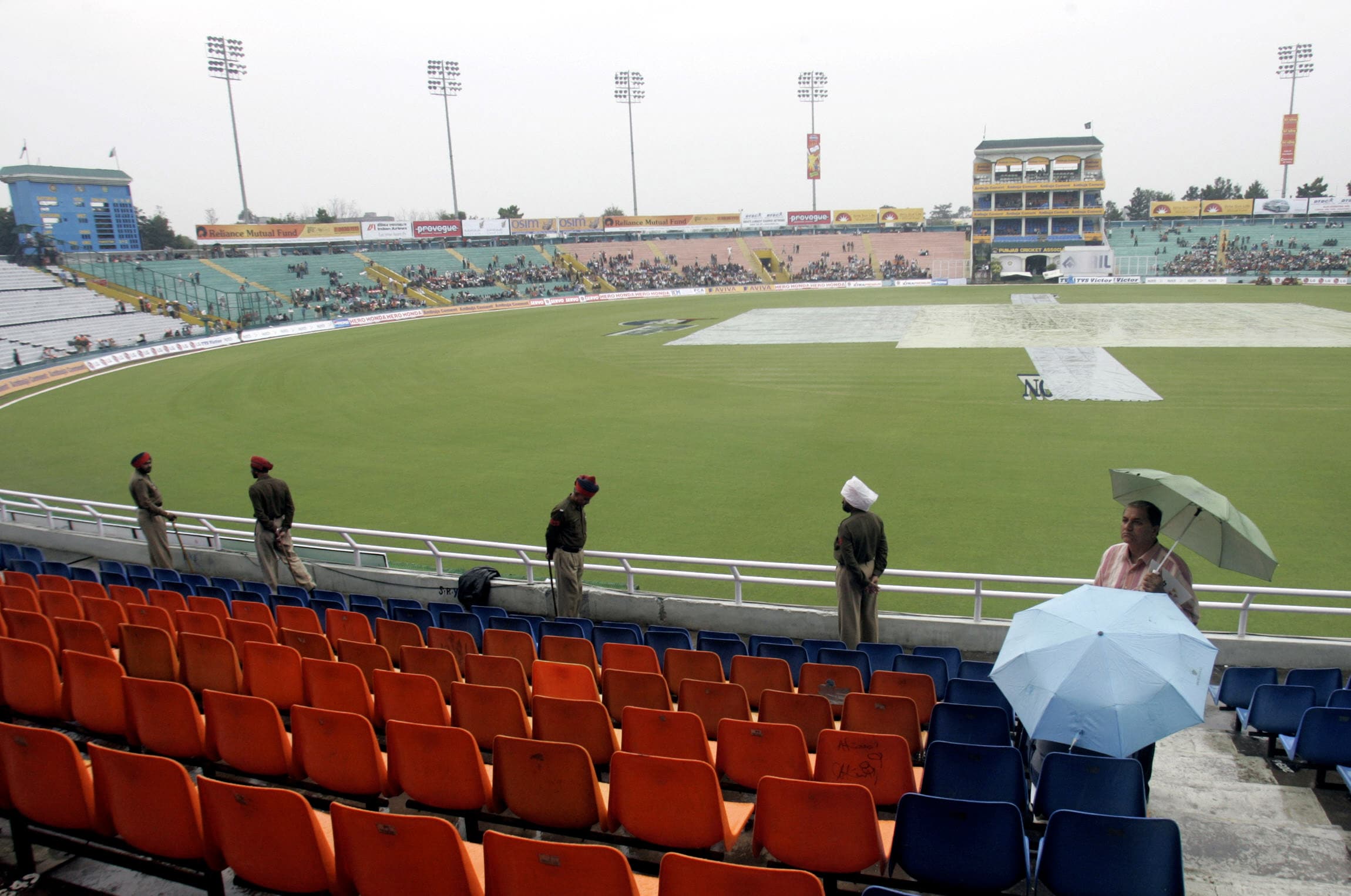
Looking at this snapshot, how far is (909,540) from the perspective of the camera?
12.2 meters

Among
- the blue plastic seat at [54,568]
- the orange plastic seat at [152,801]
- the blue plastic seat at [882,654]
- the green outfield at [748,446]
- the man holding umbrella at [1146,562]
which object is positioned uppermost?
the man holding umbrella at [1146,562]

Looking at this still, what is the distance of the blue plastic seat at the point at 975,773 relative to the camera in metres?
4.28

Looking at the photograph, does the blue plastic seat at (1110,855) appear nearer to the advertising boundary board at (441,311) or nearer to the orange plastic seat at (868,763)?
the orange plastic seat at (868,763)

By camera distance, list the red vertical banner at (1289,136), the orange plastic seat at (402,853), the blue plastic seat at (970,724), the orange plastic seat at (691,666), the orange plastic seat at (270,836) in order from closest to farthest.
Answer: the orange plastic seat at (402,853), the orange plastic seat at (270,836), the blue plastic seat at (970,724), the orange plastic seat at (691,666), the red vertical banner at (1289,136)

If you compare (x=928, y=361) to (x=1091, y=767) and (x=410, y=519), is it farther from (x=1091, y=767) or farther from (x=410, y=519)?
(x=1091, y=767)

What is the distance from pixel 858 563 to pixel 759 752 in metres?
→ 3.09

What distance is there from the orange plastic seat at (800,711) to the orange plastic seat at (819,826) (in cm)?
142

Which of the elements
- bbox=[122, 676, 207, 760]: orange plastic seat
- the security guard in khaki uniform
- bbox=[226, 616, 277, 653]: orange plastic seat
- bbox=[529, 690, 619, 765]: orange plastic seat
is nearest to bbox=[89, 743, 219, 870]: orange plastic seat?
bbox=[122, 676, 207, 760]: orange plastic seat

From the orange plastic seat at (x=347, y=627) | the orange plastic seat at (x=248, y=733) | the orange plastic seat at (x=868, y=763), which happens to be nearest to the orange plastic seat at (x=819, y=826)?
the orange plastic seat at (x=868, y=763)

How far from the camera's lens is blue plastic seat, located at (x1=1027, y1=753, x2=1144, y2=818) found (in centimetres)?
409

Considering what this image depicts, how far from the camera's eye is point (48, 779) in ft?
13.6

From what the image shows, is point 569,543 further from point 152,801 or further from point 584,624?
point 152,801

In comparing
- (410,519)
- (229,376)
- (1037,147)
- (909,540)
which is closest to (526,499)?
(410,519)

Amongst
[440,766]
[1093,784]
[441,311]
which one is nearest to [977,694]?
[1093,784]
